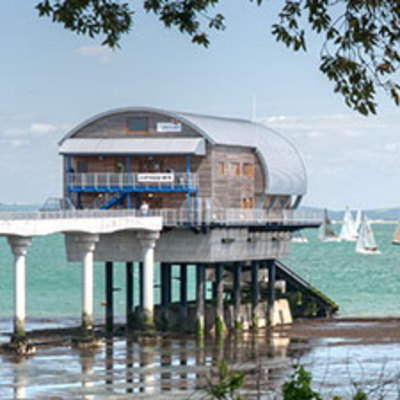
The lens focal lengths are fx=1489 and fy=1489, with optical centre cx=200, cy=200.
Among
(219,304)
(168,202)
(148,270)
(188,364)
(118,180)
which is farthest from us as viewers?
(219,304)

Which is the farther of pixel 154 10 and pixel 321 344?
pixel 321 344

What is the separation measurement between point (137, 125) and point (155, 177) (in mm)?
2809

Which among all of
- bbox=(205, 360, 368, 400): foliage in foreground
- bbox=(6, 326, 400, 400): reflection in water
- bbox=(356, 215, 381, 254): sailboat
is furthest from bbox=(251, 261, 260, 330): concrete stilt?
bbox=(356, 215, 381, 254): sailboat

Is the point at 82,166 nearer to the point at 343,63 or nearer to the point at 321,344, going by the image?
the point at 321,344

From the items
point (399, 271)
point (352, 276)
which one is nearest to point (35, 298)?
point (352, 276)

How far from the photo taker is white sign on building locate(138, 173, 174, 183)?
6397 cm

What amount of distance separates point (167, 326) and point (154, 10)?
139ft

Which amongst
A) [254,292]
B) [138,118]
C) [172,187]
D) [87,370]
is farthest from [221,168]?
[87,370]

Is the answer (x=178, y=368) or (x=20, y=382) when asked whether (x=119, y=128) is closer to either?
(x=178, y=368)

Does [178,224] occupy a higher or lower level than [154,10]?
lower

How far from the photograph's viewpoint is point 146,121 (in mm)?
65250

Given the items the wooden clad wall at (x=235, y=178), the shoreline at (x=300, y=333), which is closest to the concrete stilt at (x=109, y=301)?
the shoreline at (x=300, y=333)

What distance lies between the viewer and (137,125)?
65375 mm

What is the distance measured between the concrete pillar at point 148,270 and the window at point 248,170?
24.8 ft
